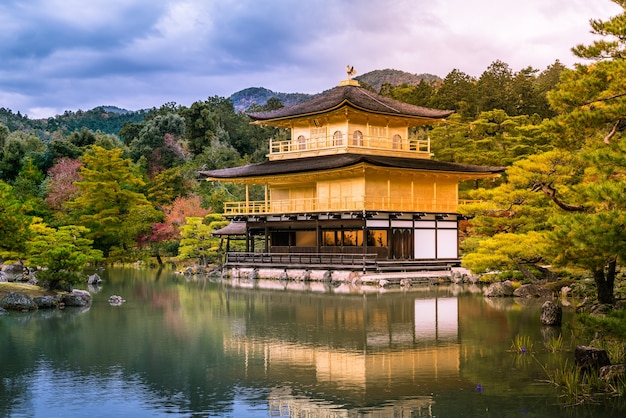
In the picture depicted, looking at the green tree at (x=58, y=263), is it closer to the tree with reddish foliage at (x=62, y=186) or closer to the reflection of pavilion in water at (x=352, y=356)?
the reflection of pavilion in water at (x=352, y=356)

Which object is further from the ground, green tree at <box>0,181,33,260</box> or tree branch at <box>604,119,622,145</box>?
tree branch at <box>604,119,622,145</box>

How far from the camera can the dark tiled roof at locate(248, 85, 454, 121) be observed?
3725 cm

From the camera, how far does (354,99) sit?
37.6 metres

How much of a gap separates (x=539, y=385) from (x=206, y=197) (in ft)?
143

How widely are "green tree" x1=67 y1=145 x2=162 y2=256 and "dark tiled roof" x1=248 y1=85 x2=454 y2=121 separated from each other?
34.7ft

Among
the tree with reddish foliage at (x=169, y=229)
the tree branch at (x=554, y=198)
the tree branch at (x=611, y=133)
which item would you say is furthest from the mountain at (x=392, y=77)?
the tree branch at (x=611, y=133)

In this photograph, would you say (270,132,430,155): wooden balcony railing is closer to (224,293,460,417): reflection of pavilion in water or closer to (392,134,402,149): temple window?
(392,134,402,149): temple window

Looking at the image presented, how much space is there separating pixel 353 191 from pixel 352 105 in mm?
4142

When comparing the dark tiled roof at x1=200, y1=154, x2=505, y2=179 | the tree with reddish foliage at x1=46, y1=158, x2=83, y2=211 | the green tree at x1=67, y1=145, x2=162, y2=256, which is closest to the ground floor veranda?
the dark tiled roof at x1=200, y1=154, x2=505, y2=179

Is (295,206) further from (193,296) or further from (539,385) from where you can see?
(539,385)

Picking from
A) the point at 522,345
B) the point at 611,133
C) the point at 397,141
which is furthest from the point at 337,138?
the point at 611,133

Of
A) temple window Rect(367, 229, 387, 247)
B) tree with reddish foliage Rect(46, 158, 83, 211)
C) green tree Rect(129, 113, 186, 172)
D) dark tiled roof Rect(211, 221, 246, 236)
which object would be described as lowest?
temple window Rect(367, 229, 387, 247)

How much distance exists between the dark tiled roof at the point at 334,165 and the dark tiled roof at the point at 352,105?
2.44 meters

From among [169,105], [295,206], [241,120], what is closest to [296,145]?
[295,206]
